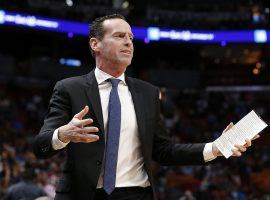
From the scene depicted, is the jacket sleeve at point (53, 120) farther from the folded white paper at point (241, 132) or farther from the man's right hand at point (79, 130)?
the folded white paper at point (241, 132)

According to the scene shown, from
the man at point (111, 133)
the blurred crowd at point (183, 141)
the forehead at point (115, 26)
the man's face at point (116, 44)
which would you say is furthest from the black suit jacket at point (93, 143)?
the blurred crowd at point (183, 141)

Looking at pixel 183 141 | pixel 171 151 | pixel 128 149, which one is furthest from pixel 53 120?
pixel 183 141

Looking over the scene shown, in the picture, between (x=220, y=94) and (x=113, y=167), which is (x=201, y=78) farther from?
(x=113, y=167)

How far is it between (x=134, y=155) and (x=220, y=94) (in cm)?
1889

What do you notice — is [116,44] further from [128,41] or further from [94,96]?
[94,96]

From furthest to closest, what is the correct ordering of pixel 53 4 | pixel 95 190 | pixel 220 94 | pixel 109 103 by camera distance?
1. pixel 220 94
2. pixel 53 4
3. pixel 109 103
4. pixel 95 190

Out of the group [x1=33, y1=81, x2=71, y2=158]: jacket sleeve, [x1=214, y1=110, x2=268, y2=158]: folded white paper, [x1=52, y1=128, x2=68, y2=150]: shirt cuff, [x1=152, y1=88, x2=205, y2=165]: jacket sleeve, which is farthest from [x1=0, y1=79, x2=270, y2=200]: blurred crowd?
[x1=214, y1=110, x2=268, y2=158]: folded white paper

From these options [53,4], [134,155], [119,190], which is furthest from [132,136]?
[53,4]

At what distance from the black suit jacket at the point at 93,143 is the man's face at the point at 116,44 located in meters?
0.13

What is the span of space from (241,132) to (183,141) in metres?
15.4

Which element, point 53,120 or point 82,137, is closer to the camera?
point 82,137

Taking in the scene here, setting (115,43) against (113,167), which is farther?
(115,43)

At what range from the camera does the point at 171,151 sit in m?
2.61

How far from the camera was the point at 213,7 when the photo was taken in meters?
21.6
